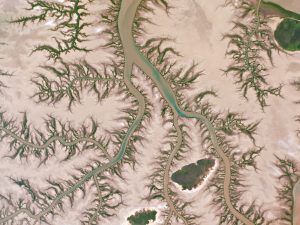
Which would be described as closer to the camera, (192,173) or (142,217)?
(192,173)

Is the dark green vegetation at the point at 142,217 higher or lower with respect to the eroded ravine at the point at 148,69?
lower

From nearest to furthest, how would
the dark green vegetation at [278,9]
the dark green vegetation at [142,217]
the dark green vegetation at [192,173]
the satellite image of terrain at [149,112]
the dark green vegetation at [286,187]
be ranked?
the dark green vegetation at [278,9], the satellite image of terrain at [149,112], the dark green vegetation at [286,187], the dark green vegetation at [192,173], the dark green vegetation at [142,217]

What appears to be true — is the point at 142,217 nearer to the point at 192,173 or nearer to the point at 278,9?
the point at 192,173

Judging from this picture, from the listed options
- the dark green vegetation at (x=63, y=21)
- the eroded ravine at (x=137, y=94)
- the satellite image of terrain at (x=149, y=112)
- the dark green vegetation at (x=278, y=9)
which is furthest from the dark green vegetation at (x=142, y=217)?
the dark green vegetation at (x=278, y=9)

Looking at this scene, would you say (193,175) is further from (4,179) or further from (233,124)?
(4,179)

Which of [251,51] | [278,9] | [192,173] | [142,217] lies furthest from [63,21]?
[142,217]

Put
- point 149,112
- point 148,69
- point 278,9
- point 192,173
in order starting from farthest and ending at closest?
point 192,173, point 149,112, point 148,69, point 278,9

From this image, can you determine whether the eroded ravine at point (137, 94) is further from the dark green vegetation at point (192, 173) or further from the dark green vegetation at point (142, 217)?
the dark green vegetation at point (142, 217)
